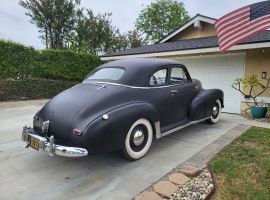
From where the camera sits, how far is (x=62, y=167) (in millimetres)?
3812

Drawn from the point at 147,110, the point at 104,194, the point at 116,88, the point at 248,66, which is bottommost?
the point at 104,194

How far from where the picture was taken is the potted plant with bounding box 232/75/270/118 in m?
7.38

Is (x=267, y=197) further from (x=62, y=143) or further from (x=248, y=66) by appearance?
(x=248, y=66)

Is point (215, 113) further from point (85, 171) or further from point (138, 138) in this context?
point (85, 171)

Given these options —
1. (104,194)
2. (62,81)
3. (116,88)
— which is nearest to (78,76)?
(62,81)

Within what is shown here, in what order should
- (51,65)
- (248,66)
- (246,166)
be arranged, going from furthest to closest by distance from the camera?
(51,65) < (248,66) < (246,166)


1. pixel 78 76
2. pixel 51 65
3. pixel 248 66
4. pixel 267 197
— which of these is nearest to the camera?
pixel 267 197

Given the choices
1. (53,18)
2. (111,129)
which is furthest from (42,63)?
(53,18)

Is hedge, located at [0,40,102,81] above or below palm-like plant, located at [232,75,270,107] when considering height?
above

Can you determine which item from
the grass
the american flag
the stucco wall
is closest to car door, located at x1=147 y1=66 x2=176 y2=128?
the grass

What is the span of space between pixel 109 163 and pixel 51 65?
408 inches

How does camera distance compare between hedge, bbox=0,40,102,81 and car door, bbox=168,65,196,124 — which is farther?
hedge, bbox=0,40,102,81

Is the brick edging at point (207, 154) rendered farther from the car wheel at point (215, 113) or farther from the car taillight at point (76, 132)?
the car taillight at point (76, 132)

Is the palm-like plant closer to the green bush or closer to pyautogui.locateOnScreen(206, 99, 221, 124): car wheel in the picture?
pyautogui.locateOnScreen(206, 99, 221, 124): car wheel
